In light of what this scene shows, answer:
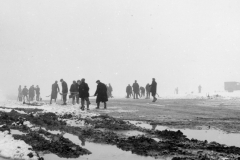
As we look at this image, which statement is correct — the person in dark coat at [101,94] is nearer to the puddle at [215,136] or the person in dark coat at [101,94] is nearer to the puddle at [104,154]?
the puddle at [215,136]

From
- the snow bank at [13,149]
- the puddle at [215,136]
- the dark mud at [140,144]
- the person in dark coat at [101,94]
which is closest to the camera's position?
the snow bank at [13,149]

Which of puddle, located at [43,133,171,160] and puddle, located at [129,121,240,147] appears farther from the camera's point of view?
puddle, located at [129,121,240,147]

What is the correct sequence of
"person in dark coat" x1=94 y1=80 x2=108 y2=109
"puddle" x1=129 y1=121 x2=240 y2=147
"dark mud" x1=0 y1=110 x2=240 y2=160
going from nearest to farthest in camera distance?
1. "dark mud" x1=0 y1=110 x2=240 y2=160
2. "puddle" x1=129 y1=121 x2=240 y2=147
3. "person in dark coat" x1=94 y1=80 x2=108 y2=109

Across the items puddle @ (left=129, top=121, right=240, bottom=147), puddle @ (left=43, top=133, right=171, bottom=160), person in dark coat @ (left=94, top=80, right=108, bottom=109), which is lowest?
puddle @ (left=43, top=133, right=171, bottom=160)

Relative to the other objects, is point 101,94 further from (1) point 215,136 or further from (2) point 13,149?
(2) point 13,149

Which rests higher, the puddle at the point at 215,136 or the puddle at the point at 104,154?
the puddle at the point at 215,136

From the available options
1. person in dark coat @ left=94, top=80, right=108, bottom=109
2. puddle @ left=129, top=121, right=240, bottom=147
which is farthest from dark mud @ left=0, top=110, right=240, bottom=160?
person in dark coat @ left=94, top=80, right=108, bottom=109

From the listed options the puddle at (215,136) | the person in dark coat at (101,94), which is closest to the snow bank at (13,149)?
the puddle at (215,136)

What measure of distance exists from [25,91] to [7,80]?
157042 millimetres

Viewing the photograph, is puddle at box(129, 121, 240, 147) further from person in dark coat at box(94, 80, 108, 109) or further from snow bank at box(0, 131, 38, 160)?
person in dark coat at box(94, 80, 108, 109)

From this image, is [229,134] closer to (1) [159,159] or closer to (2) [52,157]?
(1) [159,159]

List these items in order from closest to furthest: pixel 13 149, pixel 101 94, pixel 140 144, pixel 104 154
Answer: pixel 104 154, pixel 13 149, pixel 140 144, pixel 101 94

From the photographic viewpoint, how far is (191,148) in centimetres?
595

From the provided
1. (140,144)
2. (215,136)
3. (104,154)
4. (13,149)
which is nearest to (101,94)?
(215,136)
